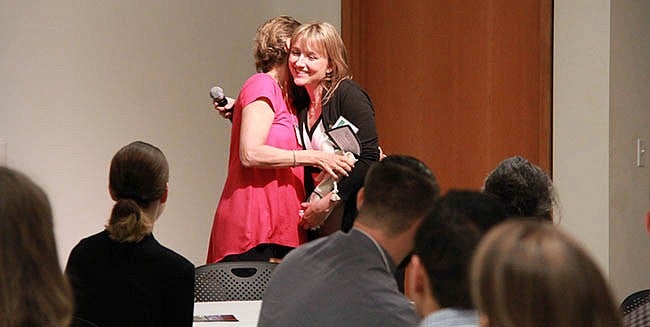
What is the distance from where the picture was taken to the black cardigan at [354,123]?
13.7 feet

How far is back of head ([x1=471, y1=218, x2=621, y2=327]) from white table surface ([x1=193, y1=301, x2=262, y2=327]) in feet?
6.24

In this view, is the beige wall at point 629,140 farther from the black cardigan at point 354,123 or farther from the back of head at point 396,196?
the back of head at point 396,196

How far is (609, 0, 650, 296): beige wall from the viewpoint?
507 centimetres

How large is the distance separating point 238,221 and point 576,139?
6.15ft

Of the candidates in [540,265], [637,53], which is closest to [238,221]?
[637,53]

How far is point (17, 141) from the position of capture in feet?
16.4

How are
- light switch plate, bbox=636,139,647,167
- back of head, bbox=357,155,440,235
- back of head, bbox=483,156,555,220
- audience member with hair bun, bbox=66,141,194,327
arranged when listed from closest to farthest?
back of head, bbox=357,155,440,235, audience member with hair bun, bbox=66,141,194,327, back of head, bbox=483,156,555,220, light switch plate, bbox=636,139,647,167

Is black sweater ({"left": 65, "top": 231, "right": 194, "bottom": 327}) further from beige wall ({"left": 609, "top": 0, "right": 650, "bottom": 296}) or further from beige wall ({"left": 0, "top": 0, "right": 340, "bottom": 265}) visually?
beige wall ({"left": 609, "top": 0, "right": 650, "bottom": 296})

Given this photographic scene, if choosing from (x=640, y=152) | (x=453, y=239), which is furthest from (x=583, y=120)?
(x=453, y=239)

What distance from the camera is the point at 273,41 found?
433 centimetres

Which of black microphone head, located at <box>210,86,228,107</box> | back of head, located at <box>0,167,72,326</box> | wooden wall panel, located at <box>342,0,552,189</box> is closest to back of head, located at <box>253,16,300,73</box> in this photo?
black microphone head, located at <box>210,86,228,107</box>

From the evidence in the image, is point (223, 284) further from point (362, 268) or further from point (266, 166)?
point (362, 268)

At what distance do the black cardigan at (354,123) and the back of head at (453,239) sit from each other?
82.0 inches

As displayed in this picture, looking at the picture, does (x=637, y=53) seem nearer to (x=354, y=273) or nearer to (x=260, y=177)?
(x=260, y=177)
